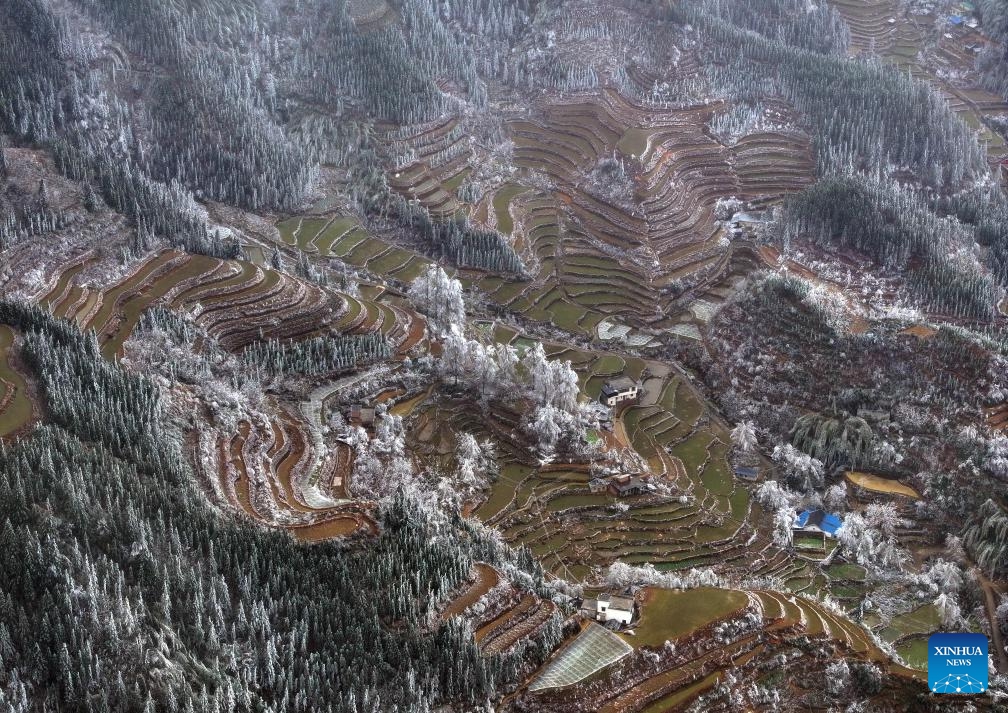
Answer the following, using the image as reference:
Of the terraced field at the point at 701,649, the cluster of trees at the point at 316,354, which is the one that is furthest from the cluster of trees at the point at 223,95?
the terraced field at the point at 701,649

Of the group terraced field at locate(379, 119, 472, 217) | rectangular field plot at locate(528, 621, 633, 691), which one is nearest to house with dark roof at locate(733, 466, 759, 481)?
rectangular field plot at locate(528, 621, 633, 691)

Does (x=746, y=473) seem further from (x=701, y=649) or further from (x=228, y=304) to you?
(x=228, y=304)

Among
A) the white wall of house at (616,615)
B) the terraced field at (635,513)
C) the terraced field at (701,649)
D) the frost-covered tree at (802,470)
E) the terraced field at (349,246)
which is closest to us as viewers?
the terraced field at (701,649)

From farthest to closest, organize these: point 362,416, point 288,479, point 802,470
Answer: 1. point 802,470
2. point 362,416
3. point 288,479

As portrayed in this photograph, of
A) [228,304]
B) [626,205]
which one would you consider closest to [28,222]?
[228,304]

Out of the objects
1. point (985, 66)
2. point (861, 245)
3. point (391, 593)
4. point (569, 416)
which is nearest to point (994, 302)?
point (861, 245)

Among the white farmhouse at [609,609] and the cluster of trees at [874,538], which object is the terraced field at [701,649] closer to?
the white farmhouse at [609,609]
